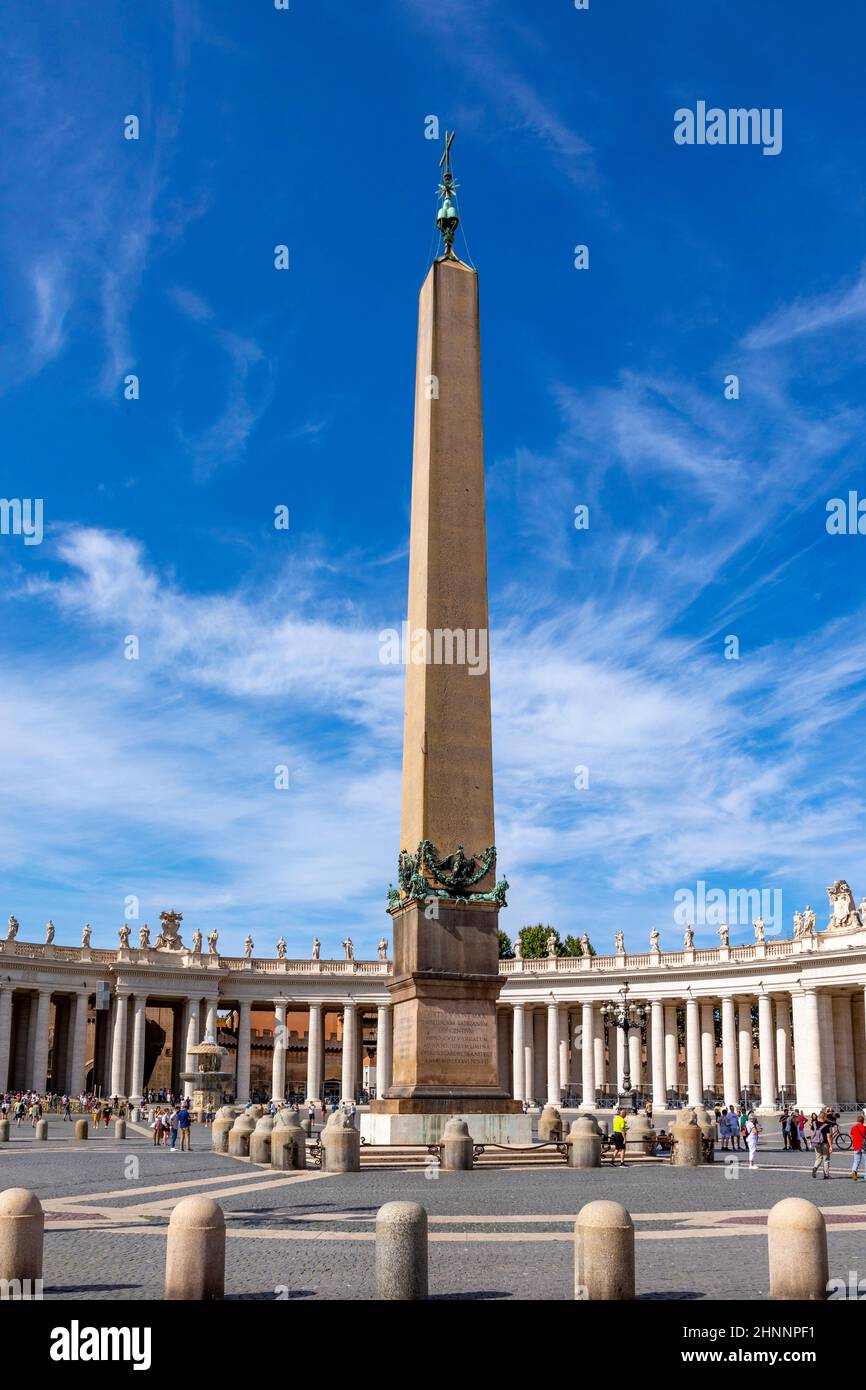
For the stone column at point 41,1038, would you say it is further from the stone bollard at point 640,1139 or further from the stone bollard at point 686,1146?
the stone bollard at point 686,1146

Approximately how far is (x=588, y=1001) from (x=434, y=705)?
58.2 metres

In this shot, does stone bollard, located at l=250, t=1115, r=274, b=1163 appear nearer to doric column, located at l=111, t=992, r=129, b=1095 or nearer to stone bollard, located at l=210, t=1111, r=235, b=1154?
stone bollard, located at l=210, t=1111, r=235, b=1154

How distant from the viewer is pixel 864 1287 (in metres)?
11.5

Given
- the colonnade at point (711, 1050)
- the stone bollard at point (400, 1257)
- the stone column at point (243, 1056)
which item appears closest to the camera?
the stone bollard at point (400, 1257)

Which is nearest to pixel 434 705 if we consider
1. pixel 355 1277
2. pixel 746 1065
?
pixel 355 1277

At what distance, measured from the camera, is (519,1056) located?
281ft

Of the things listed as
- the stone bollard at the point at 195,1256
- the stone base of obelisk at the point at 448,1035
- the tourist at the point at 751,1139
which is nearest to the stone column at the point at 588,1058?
the tourist at the point at 751,1139

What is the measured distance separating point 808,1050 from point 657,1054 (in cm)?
927

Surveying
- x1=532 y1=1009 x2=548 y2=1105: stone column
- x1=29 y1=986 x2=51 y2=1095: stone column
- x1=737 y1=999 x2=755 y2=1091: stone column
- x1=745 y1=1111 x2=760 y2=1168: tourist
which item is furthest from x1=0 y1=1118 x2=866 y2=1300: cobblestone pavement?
x1=532 y1=1009 x2=548 y2=1105: stone column

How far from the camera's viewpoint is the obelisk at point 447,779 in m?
28.0

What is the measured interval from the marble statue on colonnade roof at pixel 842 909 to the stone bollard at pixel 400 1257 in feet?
223

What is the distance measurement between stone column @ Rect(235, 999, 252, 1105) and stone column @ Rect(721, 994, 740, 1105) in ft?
96.5

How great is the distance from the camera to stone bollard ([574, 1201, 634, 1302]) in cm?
1025
